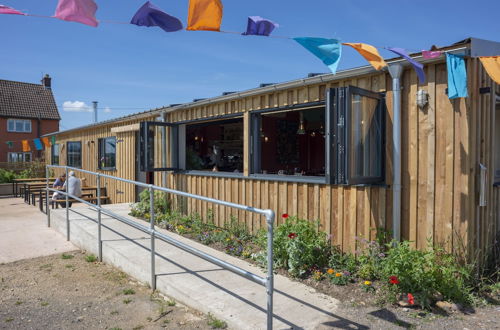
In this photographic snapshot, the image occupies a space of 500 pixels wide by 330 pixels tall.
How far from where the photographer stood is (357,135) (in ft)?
13.5

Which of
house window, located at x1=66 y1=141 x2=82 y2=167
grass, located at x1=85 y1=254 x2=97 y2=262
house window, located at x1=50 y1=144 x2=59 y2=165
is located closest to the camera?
grass, located at x1=85 y1=254 x2=97 y2=262

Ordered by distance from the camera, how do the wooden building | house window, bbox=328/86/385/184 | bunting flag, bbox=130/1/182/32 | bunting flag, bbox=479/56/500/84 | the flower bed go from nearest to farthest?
the flower bed
bunting flag, bbox=479/56/500/84
bunting flag, bbox=130/1/182/32
the wooden building
house window, bbox=328/86/385/184

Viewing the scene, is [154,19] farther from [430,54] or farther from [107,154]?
[107,154]

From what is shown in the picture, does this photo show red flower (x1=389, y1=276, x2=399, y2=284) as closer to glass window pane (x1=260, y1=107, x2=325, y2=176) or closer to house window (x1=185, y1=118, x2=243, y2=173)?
glass window pane (x1=260, y1=107, x2=325, y2=176)

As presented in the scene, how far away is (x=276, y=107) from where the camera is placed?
18.2ft

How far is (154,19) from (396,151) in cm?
297

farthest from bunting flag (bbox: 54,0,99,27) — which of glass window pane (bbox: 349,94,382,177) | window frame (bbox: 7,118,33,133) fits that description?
window frame (bbox: 7,118,33,133)

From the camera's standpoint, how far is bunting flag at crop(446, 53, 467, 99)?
139 inches

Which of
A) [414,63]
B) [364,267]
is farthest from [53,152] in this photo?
[414,63]

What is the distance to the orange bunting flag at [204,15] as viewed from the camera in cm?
368

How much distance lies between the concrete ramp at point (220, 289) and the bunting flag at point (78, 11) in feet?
8.98

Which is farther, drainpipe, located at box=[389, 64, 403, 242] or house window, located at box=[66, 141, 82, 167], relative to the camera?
house window, located at box=[66, 141, 82, 167]

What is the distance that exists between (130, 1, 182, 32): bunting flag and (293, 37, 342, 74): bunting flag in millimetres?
1281

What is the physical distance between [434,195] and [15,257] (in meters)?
5.77
